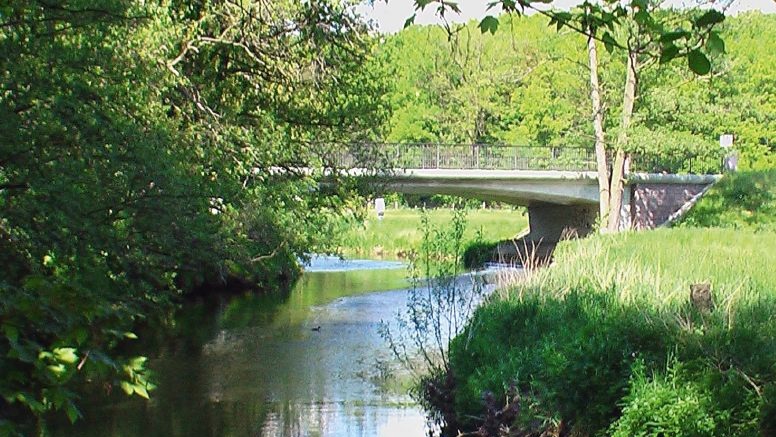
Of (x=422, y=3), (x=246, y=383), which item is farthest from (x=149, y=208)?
(x=422, y=3)

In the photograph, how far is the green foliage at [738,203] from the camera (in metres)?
27.4

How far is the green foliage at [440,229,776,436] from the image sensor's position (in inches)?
287

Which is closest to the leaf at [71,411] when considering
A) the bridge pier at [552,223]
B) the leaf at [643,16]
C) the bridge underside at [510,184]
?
the leaf at [643,16]

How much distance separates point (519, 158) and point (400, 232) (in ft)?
33.6

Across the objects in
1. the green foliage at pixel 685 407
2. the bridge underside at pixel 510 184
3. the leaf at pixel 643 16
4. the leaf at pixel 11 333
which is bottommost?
the green foliage at pixel 685 407

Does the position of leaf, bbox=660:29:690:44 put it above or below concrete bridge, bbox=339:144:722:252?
above

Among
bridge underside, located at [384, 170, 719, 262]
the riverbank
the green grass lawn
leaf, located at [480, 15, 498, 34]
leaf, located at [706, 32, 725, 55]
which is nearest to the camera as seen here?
leaf, located at [706, 32, 725, 55]

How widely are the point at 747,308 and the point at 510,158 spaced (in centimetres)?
2146

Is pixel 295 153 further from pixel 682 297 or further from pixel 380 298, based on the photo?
pixel 682 297

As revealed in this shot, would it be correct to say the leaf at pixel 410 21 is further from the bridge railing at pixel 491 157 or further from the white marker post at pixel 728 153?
the white marker post at pixel 728 153

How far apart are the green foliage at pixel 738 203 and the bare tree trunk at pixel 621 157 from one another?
2.08m

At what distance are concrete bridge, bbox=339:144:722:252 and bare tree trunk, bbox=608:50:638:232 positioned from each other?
833 millimetres

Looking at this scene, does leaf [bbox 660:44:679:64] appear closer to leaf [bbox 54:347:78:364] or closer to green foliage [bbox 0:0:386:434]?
green foliage [bbox 0:0:386:434]

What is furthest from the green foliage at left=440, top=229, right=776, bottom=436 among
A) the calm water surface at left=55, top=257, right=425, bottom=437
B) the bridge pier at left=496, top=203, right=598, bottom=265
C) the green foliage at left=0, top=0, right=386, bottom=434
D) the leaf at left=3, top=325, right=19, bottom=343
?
the bridge pier at left=496, top=203, right=598, bottom=265
